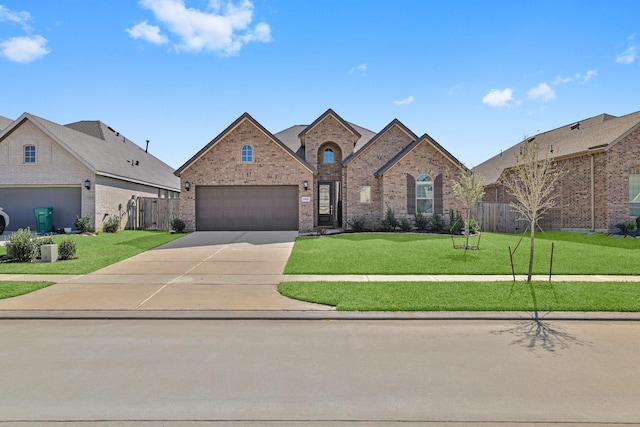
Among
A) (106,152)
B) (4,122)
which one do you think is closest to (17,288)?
(106,152)

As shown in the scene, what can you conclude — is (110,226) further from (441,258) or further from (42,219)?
(441,258)

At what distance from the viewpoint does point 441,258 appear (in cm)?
1212

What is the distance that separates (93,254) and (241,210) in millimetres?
8359

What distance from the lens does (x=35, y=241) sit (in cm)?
1227

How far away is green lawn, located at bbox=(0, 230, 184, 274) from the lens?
1061 centimetres

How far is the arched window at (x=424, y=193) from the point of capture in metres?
21.5

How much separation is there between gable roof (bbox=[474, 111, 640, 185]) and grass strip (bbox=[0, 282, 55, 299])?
56.3 feet

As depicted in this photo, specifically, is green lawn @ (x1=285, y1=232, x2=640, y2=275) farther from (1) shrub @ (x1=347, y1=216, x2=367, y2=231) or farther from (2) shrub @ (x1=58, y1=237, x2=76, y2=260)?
(2) shrub @ (x1=58, y1=237, x2=76, y2=260)
